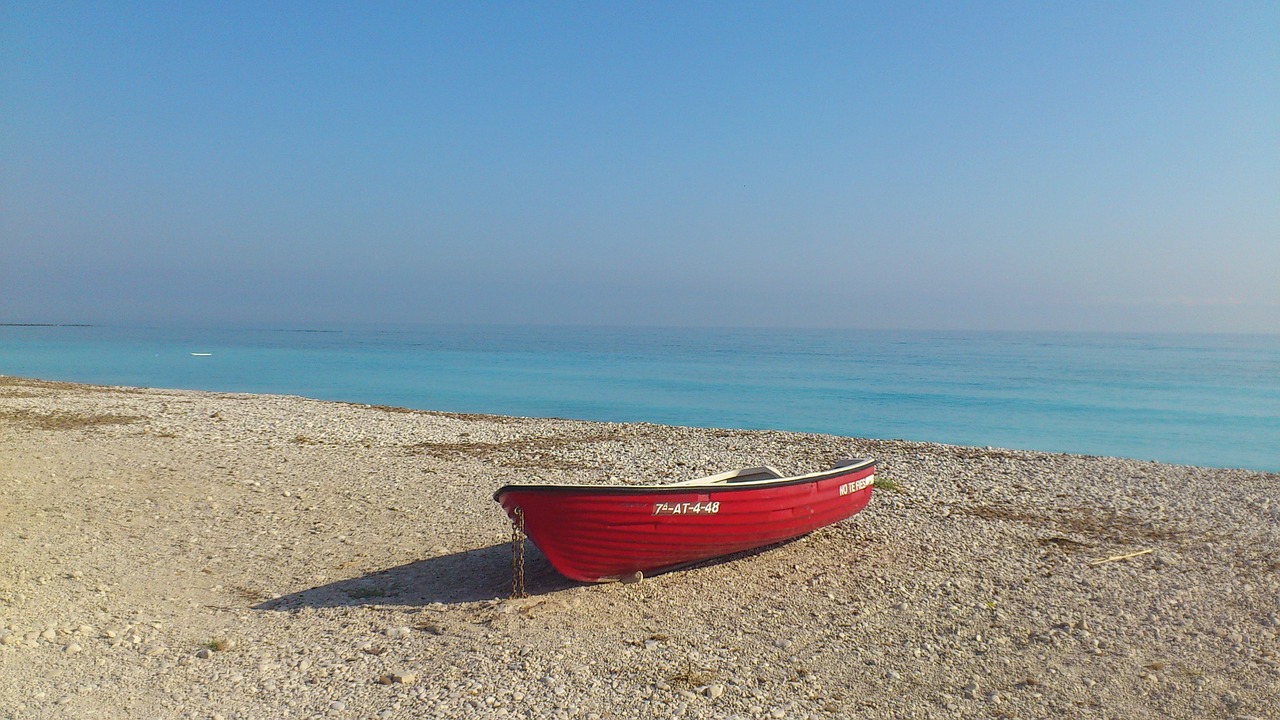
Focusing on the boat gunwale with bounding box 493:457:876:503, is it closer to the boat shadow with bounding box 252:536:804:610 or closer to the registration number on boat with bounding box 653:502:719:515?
the registration number on boat with bounding box 653:502:719:515

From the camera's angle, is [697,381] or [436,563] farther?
[697,381]

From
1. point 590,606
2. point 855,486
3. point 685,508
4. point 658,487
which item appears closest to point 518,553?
point 590,606

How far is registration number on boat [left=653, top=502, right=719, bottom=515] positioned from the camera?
7734mm

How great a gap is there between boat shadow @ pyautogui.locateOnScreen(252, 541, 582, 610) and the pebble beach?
4 cm

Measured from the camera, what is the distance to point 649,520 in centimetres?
774

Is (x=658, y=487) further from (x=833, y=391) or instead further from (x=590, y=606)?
(x=833, y=391)

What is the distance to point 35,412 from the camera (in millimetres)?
21016

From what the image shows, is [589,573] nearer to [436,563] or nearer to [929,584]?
[436,563]

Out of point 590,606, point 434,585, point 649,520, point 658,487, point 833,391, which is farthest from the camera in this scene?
point 833,391

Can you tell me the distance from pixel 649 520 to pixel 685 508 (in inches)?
16.0

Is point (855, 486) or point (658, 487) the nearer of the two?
point (658, 487)

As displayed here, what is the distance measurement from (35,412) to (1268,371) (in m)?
89.5

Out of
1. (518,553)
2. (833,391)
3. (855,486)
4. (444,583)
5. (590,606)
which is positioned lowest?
(833,391)

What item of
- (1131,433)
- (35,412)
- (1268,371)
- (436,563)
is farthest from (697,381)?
(1268,371)
